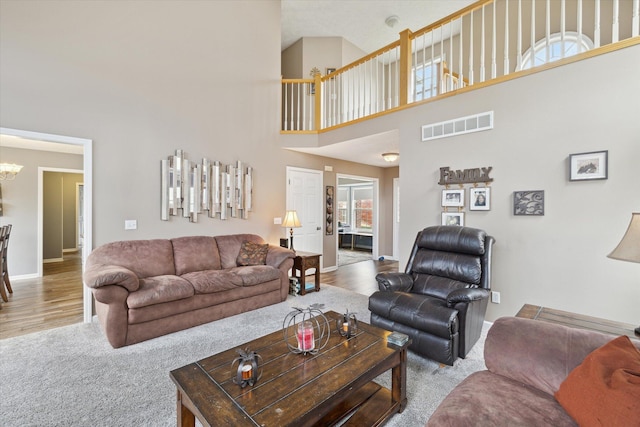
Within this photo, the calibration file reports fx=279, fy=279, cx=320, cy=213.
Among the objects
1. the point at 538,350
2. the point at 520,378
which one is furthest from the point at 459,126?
the point at 520,378

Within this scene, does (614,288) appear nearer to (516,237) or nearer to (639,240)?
(516,237)

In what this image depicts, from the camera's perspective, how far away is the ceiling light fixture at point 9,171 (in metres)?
4.84

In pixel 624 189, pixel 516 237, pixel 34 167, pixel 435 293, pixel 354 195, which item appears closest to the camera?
pixel 624 189

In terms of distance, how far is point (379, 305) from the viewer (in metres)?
2.54

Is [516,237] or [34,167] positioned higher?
[34,167]

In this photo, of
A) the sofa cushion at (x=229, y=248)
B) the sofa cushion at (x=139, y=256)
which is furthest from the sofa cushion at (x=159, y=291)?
the sofa cushion at (x=229, y=248)

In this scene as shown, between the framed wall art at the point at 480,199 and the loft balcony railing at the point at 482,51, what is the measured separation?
1.21 metres

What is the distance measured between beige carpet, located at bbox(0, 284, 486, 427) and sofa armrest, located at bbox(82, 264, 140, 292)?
0.58 metres

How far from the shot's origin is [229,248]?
414cm

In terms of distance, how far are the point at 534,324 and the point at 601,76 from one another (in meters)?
2.50

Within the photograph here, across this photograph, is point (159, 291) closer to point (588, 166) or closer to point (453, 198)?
point (453, 198)

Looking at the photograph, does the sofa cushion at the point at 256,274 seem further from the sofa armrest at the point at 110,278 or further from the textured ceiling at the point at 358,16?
the textured ceiling at the point at 358,16

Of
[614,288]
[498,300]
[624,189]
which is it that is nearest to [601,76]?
[624,189]

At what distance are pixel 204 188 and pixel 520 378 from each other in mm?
4050
